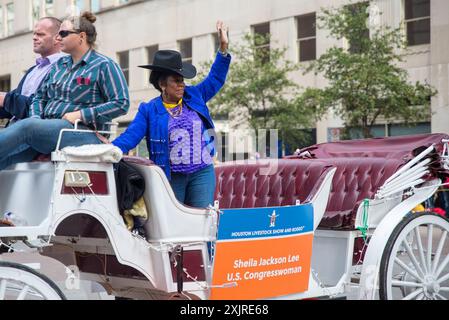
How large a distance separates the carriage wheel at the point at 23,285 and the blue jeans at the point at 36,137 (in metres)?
0.74

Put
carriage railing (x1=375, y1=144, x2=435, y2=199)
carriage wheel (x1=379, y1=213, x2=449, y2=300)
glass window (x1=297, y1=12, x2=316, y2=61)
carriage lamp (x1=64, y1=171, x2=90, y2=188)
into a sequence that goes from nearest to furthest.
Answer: carriage lamp (x1=64, y1=171, x2=90, y2=188)
carriage wheel (x1=379, y1=213, x2=449, y2=300)
carriage railing (x1=375, y1=144, x2=435, y2=199)
glass window (x1=297, y1=12, x2=316, y2=61)

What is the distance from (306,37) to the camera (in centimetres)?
2289

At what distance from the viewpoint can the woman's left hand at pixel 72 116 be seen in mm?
3976

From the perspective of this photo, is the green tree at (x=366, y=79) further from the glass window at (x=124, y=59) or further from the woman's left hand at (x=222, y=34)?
the woman's left hand at (x=222, y=34)

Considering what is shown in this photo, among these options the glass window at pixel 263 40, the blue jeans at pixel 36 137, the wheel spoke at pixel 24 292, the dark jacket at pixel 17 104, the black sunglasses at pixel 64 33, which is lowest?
the wheel spoke at pixel 24 292

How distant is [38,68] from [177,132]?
1.04 m

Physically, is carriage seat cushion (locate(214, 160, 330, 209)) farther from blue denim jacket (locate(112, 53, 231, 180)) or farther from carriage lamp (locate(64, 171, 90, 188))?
carriage lamp (locate(64, 171, 90, 188))

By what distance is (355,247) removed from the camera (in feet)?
17.7

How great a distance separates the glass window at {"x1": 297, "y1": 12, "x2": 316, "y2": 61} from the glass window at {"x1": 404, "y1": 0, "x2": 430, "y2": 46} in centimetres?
319

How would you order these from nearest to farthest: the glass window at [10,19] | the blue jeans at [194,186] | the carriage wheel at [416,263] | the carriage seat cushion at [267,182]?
the blue jeans at [194,186] < the carriage wheel at [416,263] < the carriage seat cushion at [267,182] < the glass window at [10,19]

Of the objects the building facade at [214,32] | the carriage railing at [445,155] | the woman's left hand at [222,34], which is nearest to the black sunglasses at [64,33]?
the woman's left hand at [222,34]

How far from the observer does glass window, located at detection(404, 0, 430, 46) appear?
20294mm

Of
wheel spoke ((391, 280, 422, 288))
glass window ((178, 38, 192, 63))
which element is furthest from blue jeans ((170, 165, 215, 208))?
glass window ((178, 38, 192, 63))
